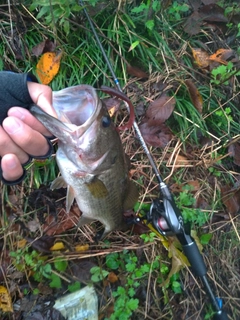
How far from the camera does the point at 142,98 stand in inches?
131

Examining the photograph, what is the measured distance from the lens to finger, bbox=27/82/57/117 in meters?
1.76

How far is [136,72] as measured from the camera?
10.9 feet

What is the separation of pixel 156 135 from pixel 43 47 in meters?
1.13

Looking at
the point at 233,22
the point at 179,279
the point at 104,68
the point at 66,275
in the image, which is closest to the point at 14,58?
the point at 104,68

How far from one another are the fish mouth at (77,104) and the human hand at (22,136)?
0.07 m

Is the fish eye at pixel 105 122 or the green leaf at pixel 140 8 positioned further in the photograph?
the green leaf at pixel 140 8

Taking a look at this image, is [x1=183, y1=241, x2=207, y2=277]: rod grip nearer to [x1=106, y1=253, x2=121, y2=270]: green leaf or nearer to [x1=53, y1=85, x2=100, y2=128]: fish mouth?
[x1=106, y1=253, x2=121, y2=270]: green leaf

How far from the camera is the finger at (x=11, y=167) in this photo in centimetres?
172

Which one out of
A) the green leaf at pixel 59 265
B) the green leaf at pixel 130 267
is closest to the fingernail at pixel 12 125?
the green leaf at pixel 59 265

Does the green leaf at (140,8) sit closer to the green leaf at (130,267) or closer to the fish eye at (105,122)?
the fish eye at (105,122)

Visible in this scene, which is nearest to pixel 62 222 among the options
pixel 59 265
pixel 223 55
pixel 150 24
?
pixel 59 265

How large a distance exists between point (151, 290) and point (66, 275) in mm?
674

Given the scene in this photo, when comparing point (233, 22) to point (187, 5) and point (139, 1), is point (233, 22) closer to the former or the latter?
point (187, 5)

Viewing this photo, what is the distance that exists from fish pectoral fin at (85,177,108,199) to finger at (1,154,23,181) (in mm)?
412
